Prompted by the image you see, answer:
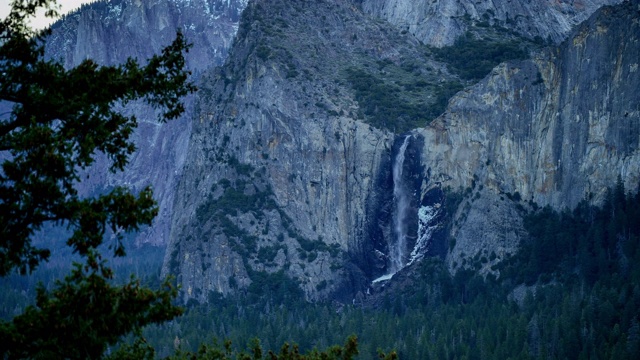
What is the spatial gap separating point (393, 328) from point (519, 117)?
4842 cm

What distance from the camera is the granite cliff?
170 m

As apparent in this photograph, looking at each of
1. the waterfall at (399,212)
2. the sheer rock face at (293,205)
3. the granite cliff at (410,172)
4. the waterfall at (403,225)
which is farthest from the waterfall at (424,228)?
the sheer rock face at (293,205)

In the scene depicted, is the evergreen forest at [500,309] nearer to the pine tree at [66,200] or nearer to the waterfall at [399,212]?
the waterfall at [399,212]

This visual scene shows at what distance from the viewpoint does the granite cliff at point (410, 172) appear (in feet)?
558

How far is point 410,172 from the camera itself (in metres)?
195

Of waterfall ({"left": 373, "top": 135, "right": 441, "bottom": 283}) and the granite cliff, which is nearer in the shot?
the granite cliff

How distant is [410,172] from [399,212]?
720 cm

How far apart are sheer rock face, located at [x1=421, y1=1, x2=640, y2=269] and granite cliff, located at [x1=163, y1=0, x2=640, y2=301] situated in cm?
21

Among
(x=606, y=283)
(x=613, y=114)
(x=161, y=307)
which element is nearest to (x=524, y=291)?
(x=606, y=283)

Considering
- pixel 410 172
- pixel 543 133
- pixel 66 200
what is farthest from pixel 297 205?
pixel 66 200

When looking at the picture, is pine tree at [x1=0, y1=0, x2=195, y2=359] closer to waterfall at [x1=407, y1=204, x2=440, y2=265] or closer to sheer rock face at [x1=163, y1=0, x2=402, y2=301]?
sheer rock face at [x1=163, y1=0, x2=402, y2=301]

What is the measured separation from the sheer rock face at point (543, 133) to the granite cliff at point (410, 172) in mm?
207

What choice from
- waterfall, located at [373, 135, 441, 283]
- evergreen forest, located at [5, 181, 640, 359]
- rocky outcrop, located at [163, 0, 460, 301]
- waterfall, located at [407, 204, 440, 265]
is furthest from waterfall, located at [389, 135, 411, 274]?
evergreen forest, located at [5, 181, 640, 359]

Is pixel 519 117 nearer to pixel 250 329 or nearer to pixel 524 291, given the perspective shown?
pixel 524 291
